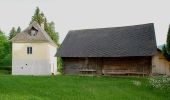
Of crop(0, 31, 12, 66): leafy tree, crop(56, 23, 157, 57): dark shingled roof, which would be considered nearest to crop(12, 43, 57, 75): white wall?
crop(56, 23, 157, 57): dark shingled roof

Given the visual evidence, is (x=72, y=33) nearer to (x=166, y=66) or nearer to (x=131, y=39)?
(x=131, y=39)

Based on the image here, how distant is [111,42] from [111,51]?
6.12ft

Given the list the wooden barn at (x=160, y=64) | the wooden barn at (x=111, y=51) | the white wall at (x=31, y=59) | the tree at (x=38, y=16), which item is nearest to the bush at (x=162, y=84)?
the wooden barn at (x=111, y=51)

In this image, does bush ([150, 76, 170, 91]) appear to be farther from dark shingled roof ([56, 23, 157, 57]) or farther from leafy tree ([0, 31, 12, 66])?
leafy tree ([0, 31, 12, 66])

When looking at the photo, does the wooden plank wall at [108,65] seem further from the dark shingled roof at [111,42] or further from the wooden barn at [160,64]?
the wooden barn at [160,64]

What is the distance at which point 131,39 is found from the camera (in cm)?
3747

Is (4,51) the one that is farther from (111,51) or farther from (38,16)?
(111,51)

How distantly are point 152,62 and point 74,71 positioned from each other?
9.81 metres

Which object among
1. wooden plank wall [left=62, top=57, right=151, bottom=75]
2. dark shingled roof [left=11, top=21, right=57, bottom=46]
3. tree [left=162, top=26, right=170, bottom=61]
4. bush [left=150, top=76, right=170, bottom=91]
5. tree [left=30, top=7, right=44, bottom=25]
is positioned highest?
tree [left=30, top=7, right=44, bottom=25]

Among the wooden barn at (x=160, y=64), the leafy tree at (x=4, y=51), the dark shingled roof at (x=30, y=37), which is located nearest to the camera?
the wooden barn at (x=160, y=64)

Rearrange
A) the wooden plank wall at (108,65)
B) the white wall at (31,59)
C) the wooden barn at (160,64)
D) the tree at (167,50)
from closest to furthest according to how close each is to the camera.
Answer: the tree at (167,50) < the wooden plank wall at (108,65) < the wooden barn at (160,64) < the white wall at (31,59)

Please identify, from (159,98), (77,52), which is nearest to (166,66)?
(77,52)

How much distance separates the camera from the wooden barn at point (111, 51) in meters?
35.7

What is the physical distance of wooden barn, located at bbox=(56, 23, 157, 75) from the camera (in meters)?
35.7
